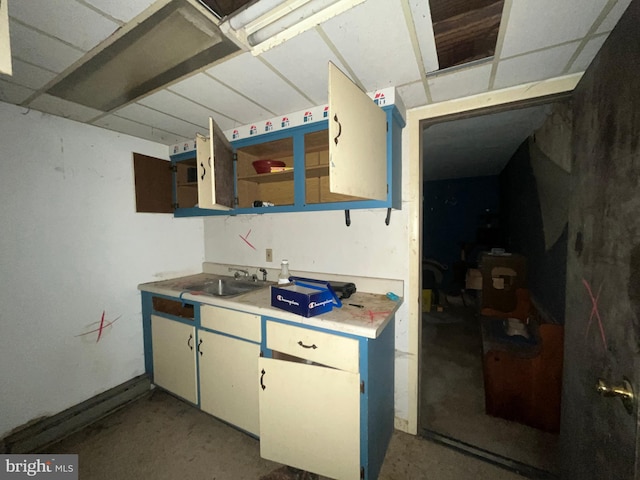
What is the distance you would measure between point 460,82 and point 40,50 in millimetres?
2028

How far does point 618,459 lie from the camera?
0.74 m

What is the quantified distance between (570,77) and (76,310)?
3447mm

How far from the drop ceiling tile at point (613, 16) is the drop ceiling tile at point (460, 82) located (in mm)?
360

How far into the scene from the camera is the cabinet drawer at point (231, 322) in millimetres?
1451

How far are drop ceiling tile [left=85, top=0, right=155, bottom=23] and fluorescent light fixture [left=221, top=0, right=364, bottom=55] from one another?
270 mm

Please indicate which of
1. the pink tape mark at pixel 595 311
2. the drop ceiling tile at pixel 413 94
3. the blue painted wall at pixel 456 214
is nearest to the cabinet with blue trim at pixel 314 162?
the drop ceiling tile at pixel 413 94

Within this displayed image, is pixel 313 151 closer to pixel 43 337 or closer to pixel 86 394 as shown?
pixel 43 337

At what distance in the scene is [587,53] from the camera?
109 cm

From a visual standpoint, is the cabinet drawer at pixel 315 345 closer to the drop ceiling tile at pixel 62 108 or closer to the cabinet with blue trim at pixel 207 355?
the cabinet with blue trim at pixel 207 355

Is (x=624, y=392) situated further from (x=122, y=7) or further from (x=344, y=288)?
(x=122, y=7)

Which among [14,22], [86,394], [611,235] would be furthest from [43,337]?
[611,235]

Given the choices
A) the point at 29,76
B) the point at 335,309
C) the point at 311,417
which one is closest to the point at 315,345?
the point at 335,309

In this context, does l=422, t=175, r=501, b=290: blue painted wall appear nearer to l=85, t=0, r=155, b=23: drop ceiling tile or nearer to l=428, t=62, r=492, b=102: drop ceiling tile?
l=428, t=62, r=492, b=102: drop ceiling tile

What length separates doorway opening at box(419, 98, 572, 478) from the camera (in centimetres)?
157
